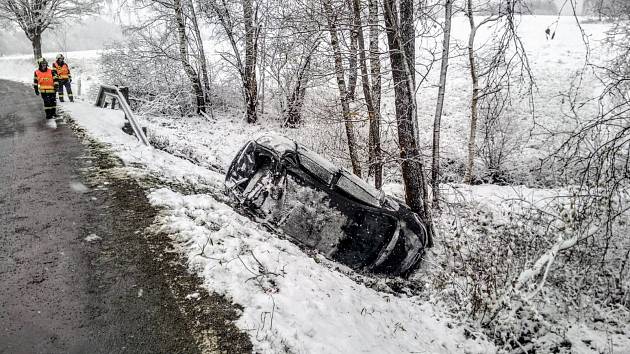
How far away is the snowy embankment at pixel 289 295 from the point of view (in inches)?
143

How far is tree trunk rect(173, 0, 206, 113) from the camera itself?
1599cm

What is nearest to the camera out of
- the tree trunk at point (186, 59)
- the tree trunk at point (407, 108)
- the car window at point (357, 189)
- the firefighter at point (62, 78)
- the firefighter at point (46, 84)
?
the car window at point (357, 189)

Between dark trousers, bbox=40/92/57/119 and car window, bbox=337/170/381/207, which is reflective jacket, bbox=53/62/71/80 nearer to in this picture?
dark trousers, bbox=40/92/57/119

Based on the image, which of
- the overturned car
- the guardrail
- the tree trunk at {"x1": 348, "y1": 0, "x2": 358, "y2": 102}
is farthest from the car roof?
the guardrail

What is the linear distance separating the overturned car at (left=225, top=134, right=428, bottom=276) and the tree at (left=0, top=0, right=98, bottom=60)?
26.2 m

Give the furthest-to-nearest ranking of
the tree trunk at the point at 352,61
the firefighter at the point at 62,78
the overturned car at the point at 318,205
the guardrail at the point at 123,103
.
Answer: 1. the firefighter at the point at 62,78
2. the guardrail at the point at 123,103
3. the tree trunk at the point at 352,61
4. the overturned car at the point at 318,205

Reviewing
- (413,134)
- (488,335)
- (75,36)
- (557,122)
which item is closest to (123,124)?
(413,134)

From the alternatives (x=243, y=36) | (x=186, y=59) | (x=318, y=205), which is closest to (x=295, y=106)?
(x=243, y=36)

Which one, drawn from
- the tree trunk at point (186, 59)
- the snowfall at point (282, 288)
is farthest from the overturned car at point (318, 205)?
the tree trunk at point (186, 59)

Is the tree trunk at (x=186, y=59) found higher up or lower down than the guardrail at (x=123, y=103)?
higher up

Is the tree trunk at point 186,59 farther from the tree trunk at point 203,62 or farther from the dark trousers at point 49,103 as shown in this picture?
the dark trousers at point 49,103

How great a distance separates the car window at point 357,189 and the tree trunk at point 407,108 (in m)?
1.41

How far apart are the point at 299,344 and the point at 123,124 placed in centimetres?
825

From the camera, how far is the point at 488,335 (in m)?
5.17
